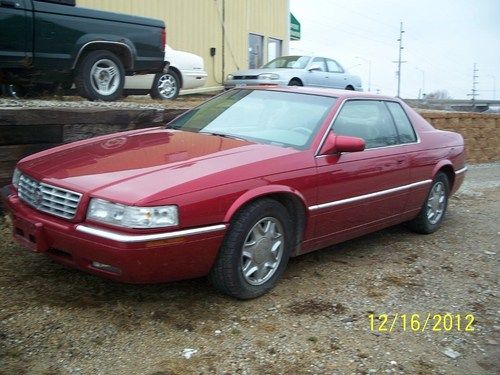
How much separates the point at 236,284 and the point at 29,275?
1.47m

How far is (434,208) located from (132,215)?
373cm

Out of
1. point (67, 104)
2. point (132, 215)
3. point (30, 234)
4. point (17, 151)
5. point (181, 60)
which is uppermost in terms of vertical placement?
point (181, 60)

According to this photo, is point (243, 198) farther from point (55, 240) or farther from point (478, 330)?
point (478, 330)

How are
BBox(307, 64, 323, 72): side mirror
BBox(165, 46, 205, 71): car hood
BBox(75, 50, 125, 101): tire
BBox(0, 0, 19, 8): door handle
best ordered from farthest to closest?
BBox(307, 64, 323, 72): side mirror, BBox(165, 46, 205, 71): car hood, BBox(75, 50, 125, 101): tire, BBox(0, 0, 19, 8): door handle

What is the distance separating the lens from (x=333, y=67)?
15.8 metres

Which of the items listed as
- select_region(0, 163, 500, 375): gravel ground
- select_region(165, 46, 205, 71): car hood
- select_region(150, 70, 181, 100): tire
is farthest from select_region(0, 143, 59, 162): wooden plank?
select_region(165, 46, 205, 71): car hood

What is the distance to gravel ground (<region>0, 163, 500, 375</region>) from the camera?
9.98 feet

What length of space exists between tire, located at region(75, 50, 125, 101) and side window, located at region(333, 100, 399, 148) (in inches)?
142

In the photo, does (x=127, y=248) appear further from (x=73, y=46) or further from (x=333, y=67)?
(x=333, y=67)

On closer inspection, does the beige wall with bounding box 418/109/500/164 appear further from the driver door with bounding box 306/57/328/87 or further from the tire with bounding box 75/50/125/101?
the tire with bounding box 75/50/125/101

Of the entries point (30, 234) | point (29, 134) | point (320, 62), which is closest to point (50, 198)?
point (30, 234)

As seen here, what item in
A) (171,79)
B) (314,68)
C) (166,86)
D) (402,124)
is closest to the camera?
(402,124)

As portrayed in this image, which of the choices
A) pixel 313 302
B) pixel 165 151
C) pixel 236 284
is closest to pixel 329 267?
pixel 313 302

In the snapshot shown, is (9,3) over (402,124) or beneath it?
over
